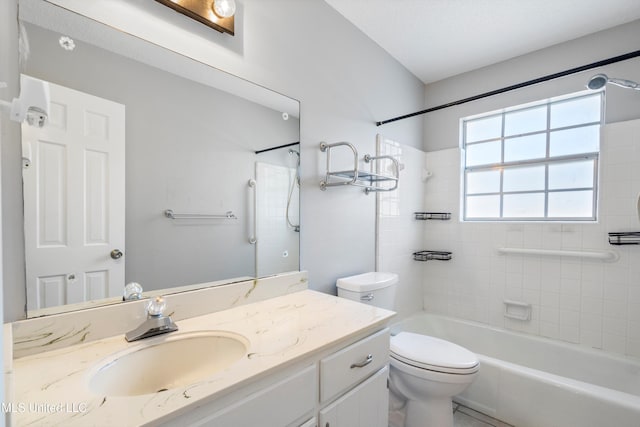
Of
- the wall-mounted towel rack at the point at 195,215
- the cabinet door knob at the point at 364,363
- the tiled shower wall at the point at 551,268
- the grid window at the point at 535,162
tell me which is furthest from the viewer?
the grid window at the point at 535,162

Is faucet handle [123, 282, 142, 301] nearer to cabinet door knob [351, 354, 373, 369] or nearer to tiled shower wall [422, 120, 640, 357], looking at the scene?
cabinet door knob [351, 354, 373, 369]

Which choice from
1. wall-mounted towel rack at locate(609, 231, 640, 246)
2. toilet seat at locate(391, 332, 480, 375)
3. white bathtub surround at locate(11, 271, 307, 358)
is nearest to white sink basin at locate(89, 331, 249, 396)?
white bathtub surround at locate(11, 271, 307, 358)

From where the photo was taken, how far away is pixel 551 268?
7.11 feet

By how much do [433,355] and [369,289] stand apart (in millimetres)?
492

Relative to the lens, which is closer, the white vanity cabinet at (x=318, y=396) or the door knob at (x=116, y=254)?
the white vanity cabinet at (x=318, y=396)

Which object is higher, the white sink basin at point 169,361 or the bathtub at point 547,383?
the white sink basin at point 169,361

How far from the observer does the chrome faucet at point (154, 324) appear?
0.94 metres

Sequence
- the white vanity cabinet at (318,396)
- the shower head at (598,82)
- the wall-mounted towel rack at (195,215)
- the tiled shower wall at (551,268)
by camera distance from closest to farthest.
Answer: the white vanity cabinet at (318,396) → the wall-mounted towel rack at (195,215) → the shower head at (598,82) → the tiled shower wall at (551,268)

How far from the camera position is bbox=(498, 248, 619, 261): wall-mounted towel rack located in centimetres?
193

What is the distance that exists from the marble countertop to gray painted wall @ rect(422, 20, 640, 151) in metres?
2.19

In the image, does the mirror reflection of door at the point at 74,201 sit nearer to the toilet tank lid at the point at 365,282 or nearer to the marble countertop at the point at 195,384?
the marble countertop at the point at 195,384

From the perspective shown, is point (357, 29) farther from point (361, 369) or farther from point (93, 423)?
point (93, 423)

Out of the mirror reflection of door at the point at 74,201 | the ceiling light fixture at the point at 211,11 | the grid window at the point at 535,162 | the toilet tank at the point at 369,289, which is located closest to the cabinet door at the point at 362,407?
the toilet tank at the point at 369,289

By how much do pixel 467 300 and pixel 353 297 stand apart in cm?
137
